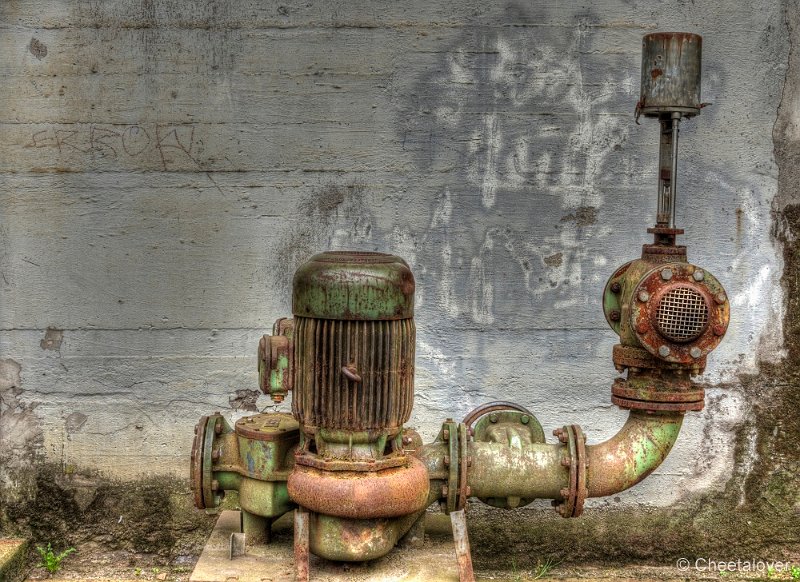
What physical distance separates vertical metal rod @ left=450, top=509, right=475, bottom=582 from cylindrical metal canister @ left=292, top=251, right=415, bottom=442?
1.24 feet

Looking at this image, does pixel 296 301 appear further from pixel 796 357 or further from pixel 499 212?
pixel 796 357

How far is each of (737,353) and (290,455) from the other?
74.1 inches

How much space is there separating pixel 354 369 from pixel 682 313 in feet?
3.18

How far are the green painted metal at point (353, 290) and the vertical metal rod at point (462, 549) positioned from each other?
66cm

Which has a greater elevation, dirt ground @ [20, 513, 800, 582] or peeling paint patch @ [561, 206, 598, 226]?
peeling paint patch @ [561, 206, 598, 226]

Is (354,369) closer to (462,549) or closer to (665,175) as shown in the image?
(462,549)

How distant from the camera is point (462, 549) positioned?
107 inches

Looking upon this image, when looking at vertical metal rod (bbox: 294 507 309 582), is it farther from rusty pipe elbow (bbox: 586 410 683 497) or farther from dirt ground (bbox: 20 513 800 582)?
dirt ground (bbox: 20 513 800 582)

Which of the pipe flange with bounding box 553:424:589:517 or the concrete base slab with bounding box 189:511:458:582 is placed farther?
the pipe flange with bounding box 553:424:589:517

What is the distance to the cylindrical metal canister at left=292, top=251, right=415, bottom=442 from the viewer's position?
2580mm

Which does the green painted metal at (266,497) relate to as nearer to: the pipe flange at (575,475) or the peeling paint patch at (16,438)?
the pipe flange at (575,475)

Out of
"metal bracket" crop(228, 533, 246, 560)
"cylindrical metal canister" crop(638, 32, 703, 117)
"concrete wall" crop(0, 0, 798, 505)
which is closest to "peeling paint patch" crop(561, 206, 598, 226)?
"concrete wall" crop(0, 0, 798, 505)

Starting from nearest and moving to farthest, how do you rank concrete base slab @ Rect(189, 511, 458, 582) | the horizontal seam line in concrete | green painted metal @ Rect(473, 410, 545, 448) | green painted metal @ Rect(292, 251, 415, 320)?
green painted metal @ Rect(292, 251, 415, 320), concrete base slab @ Rect(189, 511, 458, 582), green painted metal @ Rect(473, 410, 545, 448), the horizontal seam line in concrete

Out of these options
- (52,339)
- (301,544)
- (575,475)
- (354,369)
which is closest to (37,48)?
(52,339)
